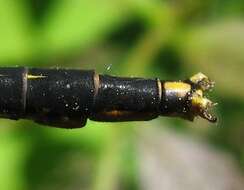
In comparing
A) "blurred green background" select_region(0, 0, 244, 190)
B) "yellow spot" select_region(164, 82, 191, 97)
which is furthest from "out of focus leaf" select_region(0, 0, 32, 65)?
"yellow spot" select_region(164, 82, 191, 97)

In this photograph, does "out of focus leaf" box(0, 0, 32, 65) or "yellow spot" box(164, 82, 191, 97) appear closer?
"yellow spot" box(164, 82, 191, 97)

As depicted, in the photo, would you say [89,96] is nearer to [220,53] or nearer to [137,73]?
[137,73]

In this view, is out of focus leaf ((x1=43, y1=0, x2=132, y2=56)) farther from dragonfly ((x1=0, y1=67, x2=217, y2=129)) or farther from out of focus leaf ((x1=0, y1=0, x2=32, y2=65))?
dragonfly ((x1=0, y1=67, x2=217, y2=129))

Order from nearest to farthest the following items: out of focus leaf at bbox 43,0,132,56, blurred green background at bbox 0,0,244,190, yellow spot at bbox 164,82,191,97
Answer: yellow spot at bbox 164,82,191,97
blurred green background at bbox 0,0,244,190
out of focus leaf at bbox 43,0,132,56

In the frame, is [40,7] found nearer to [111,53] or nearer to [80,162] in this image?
[111,53]

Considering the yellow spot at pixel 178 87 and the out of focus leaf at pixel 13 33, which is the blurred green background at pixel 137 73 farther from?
the yellow spot at pixel 178 87

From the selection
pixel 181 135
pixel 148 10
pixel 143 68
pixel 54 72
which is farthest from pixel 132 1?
pixel 54 72

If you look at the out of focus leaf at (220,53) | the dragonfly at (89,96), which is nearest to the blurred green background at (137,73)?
the out of focus leaf at (220,53)
